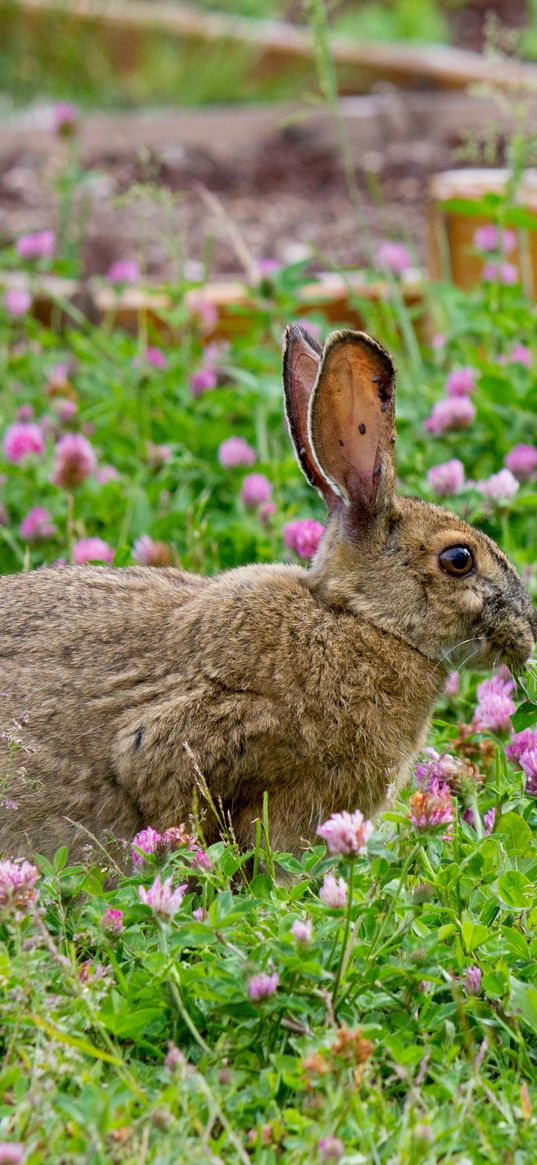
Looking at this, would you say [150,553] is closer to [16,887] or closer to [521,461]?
[521,461]

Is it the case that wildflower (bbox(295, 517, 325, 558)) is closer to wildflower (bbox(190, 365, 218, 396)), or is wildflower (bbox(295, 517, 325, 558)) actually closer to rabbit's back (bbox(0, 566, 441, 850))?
rabbit's back (bbox(0, 566, 441, 850))

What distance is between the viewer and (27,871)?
3006 mm

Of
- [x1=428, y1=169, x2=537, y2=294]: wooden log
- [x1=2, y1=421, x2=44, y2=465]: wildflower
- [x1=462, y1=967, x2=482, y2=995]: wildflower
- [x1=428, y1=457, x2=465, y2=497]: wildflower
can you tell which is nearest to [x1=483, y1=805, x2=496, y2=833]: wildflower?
[x1=462, y1=967, x2=482, y2=995]: wildflower

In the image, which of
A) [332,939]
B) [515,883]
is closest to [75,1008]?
[332,939]

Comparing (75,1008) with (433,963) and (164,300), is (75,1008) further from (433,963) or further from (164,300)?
(164,300)

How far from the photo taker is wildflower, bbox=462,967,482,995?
316 cm

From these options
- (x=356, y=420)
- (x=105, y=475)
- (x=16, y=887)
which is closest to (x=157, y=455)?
(x=105, y=475)

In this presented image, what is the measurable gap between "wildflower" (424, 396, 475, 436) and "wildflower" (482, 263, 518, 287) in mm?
1004

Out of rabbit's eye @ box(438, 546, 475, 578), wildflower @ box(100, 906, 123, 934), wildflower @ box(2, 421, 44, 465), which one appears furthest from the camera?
wildflower @ box(2, 421, 44, 465)

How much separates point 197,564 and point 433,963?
2337mm

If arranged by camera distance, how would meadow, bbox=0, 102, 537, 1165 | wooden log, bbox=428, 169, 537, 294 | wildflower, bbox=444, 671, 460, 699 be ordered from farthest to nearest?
wooden log, bbox=428, 169, 537, 294 < wildflower, bbox=444, 671, 460, 699 < meadow, bbox=0, 102, 537, 1165

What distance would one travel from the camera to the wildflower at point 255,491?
17.1 ft

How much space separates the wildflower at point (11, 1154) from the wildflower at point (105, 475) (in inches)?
135

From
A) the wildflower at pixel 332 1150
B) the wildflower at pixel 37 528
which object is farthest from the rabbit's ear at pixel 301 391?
the wildflower at pixel 332 1150
